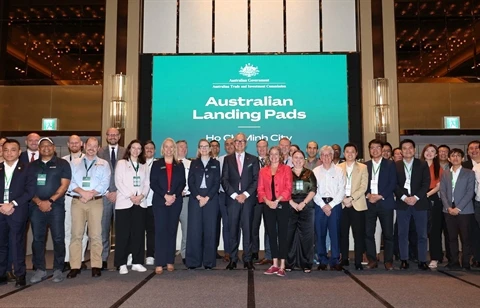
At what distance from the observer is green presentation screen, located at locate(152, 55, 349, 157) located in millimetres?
7773

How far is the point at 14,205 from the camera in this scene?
4340 mm

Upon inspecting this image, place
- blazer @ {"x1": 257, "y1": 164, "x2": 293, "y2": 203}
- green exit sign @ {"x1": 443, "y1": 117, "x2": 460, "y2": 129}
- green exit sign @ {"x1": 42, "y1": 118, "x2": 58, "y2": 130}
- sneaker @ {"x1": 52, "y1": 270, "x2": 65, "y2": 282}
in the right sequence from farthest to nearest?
green exit sign @ {"x1": 42, "y1": 118, "x2": 58, "y2": 130} → green exit sign @ {"x1": 443, "y1": 117, "x2": 460, "y2": 129} → blazer @ {"x1": 257, "y1": 164, "x2": 293, "y2": 203} → sneaker @ {"x1": 52, "y1": 270, "x2": 65, "y2": 282}

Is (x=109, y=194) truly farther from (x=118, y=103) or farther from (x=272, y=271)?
(x=118, y=103)

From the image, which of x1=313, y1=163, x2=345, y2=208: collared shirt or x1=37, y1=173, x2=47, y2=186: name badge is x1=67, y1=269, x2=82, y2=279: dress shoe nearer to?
x1=37, y1=173, x2=47, y2=186: name badge

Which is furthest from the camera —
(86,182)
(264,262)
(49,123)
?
(49,123)

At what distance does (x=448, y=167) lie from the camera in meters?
5.89

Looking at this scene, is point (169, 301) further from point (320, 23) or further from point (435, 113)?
point (435, 113)

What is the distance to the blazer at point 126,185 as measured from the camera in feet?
16.4

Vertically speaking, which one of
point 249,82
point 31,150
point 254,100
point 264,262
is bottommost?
point 264,262

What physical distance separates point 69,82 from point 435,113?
7.45 metres

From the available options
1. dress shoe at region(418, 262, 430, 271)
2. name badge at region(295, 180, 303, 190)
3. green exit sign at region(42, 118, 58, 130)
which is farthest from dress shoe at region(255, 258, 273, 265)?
green exit sign at region(42, 118, 58, 130)

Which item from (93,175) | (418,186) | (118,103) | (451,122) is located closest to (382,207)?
(418,186)

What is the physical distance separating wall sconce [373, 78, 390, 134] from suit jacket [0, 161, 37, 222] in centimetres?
570

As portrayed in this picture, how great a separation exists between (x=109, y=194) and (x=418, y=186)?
3.75 m
